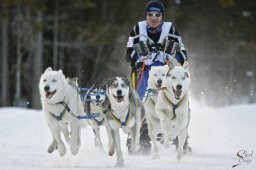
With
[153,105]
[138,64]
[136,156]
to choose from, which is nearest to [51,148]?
[136,156]

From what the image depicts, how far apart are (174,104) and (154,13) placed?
1583 mm

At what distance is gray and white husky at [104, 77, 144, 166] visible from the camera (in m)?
7.11

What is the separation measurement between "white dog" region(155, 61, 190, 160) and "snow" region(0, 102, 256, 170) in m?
0.34

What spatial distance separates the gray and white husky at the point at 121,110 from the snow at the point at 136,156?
0.29 metres

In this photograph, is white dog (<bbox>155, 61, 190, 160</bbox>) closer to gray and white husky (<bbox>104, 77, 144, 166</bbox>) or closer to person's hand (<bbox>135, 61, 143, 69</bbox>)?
gray and white husky (<bbox>104, 77, 144, 166</bbox>)

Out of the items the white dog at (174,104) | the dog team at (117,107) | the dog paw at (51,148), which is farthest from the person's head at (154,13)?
the dog paw at (51,148)

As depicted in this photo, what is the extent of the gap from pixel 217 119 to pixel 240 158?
6708 mm

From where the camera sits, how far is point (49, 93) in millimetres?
7242

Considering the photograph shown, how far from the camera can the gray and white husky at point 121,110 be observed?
7.11 metres

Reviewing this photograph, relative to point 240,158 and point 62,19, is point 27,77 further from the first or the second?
point 240,158

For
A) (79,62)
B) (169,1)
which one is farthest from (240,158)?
(169,1)
